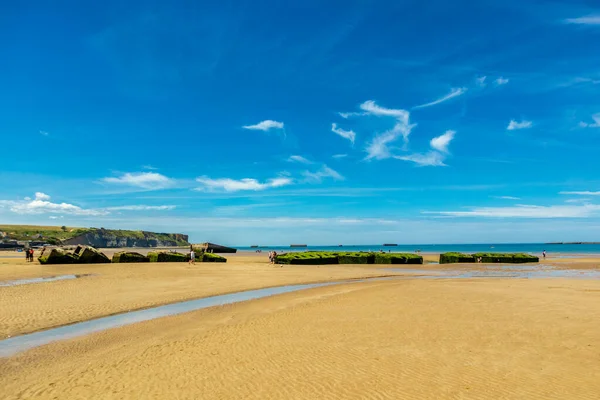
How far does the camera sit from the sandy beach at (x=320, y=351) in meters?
7.46

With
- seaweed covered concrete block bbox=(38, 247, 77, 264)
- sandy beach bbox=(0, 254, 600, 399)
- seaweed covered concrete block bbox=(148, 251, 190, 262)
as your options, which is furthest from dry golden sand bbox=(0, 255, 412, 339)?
seaweed covered concrete block bbox=(148, 251, 190, 262)

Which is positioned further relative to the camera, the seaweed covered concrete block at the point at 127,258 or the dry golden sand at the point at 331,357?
the seaweed covered concrete block at the point at 127,258

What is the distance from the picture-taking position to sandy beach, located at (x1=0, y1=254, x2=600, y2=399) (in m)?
7.46

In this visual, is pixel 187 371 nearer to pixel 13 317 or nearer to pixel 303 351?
pixel 303 351

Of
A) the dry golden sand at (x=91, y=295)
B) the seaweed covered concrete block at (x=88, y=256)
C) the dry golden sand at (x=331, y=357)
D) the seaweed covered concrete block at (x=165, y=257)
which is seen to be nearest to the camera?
the dry golden sand at (x=331, y=357)

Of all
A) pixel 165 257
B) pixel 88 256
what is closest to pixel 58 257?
pixel 88 256

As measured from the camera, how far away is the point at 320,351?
995 centimetres

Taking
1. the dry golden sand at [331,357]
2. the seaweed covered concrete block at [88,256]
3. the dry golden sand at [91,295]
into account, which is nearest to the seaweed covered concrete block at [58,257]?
the seaweed covered concrete block at [88,256]

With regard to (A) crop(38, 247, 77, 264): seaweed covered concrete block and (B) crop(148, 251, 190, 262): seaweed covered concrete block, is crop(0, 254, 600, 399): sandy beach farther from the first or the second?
(B) crop(148, 251, 190, 262): seaweed covered concrete block

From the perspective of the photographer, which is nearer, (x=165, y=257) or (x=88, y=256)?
(x=88, y=256)

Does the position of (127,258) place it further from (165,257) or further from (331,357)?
(331,357)

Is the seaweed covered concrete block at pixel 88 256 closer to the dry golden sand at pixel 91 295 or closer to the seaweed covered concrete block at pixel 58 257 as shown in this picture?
the seaweed covered concrete block at pixel 58 257

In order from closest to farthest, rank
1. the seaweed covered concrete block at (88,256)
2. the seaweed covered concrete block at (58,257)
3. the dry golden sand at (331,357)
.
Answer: the dry golden sand at (331,357) < the seaweed covered concrete block at (58,257) < the seaweed covered concrete block at (88,256)

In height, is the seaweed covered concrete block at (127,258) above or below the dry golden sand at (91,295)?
above
